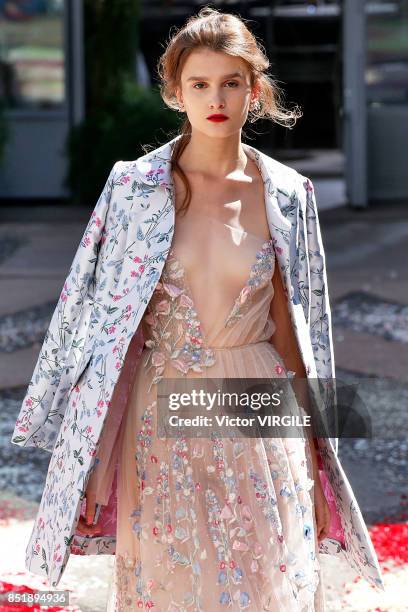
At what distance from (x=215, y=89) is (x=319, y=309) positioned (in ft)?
2.05

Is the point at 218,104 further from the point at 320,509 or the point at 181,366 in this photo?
the point at 320,509

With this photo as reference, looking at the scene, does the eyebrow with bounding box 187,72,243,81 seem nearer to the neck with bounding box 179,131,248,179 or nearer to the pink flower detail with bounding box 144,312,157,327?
the neck with bounding box 179,131,248,179

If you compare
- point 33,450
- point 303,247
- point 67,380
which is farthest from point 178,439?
point 33,450

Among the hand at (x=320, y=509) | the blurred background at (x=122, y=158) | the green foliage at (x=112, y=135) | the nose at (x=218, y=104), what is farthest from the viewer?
the green foliage at (x=112, y=135)

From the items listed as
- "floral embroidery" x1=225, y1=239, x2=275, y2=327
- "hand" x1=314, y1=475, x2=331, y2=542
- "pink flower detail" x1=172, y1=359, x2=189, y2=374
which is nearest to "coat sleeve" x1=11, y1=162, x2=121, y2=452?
"pink flower detail" x1=172, y1=359, x2=189, y2=374

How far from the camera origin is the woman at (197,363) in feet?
9.12

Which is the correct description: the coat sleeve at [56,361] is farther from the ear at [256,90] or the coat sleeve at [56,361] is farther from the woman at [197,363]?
the ear at [256,90]

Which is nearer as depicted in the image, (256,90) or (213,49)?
(213,49)

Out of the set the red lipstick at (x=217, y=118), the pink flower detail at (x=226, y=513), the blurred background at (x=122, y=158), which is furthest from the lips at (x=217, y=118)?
the blurred background at (x=122, y=158)

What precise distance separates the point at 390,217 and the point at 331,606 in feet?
30.5

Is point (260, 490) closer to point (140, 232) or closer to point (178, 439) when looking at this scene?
point (178, 439)

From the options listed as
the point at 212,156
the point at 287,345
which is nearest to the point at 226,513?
A: the point at 287,345

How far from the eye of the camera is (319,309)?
3070 millimetres

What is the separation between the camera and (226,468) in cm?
281
